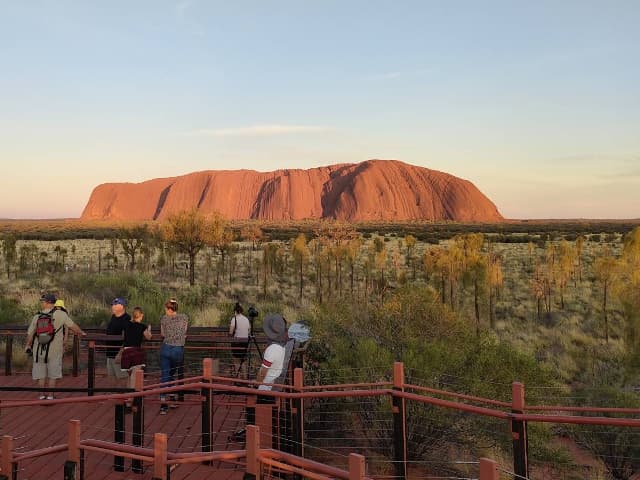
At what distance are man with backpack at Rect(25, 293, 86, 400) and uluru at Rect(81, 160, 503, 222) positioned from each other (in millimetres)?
146203

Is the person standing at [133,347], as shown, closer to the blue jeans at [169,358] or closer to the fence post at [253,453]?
the blue jeans at [169,358]

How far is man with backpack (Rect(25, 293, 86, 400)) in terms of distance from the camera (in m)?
7.92

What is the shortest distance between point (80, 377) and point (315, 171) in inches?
6860

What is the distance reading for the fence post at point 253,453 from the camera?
12.3 feet

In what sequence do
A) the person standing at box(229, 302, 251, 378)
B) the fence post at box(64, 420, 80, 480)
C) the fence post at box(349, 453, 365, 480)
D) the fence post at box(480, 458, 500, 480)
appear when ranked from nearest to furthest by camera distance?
the fence post at box(480, 458, 500, 480) → the fence post at box(349, 453, 365, 480) → the fence post at box(64, 420, 80, 480) → the person standing at box(229, 302, 251, 378)

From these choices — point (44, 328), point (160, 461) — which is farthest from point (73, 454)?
point (44, 328)

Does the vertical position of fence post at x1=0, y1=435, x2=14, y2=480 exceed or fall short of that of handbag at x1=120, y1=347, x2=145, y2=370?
it falls short

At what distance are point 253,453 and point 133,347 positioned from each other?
444 cm

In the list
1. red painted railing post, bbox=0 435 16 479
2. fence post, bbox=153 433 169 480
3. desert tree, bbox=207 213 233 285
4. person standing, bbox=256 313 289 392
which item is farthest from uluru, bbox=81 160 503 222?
fence post, bbox=153 433 169 480

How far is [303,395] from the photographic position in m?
5.39

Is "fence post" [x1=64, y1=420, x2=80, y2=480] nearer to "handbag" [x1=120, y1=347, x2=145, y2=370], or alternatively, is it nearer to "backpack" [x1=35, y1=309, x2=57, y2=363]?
"handbag" [x1=120, y1=347, x2=145, y2=370]

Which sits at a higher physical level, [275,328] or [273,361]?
[275,328]

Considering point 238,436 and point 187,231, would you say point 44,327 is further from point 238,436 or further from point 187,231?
point 187,231

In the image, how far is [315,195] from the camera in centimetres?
17238
